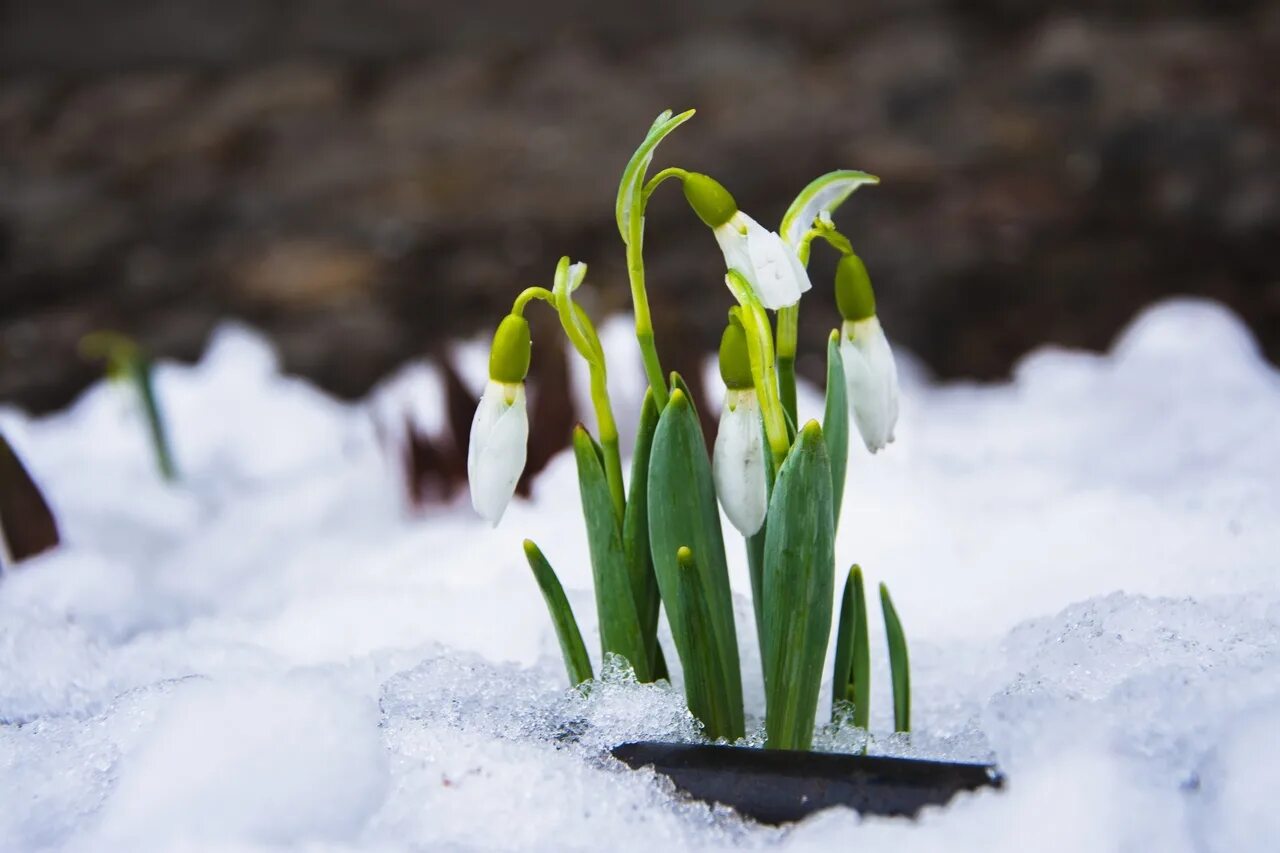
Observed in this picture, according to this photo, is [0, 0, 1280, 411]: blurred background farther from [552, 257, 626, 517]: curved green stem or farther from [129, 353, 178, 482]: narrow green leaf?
[552, 257, 626, 517]: curved green stem

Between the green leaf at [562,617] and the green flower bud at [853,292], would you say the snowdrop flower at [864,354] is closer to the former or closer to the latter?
the green flower bud at [853,292]

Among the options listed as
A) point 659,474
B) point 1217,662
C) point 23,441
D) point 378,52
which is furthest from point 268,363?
point 1217,662

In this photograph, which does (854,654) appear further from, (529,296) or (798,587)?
(529,296)

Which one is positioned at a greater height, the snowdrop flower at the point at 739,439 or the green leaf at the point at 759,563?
the snowdrop flower at the point at 739,439

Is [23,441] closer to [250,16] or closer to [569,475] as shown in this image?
[569,475]

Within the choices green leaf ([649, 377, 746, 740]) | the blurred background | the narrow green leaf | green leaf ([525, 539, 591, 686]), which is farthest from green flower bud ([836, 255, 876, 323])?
the blurred background

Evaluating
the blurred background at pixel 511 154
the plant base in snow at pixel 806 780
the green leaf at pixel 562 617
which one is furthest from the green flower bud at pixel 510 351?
the blurred background at pixel 511 154
